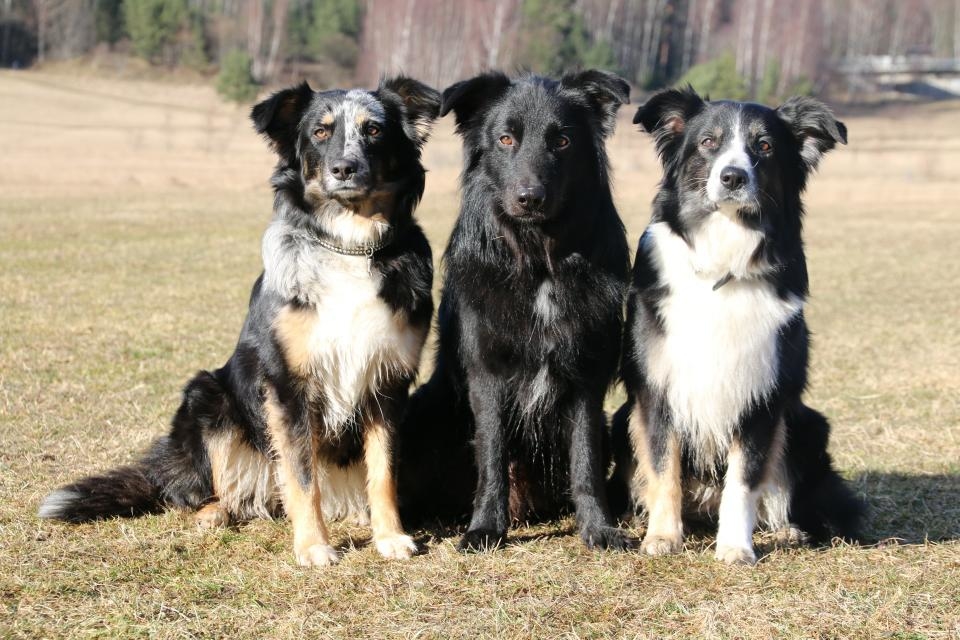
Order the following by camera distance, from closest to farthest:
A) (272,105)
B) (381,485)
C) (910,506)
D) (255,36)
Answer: (272,105)
(381,485)
(910,506)
(255,36)

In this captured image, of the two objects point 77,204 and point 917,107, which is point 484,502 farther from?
point 917,107

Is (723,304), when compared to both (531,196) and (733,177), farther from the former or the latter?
(531,196)

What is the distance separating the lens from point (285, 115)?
15.3 ft

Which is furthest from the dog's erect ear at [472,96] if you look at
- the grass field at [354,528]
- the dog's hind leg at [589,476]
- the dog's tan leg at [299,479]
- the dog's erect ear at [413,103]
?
the dog's tan leg at [299,479]

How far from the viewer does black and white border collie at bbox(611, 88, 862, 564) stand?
430cm

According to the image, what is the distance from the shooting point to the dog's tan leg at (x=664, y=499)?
4.45 m

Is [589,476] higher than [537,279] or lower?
lower

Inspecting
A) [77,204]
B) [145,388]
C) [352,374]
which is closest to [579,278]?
[352,374]

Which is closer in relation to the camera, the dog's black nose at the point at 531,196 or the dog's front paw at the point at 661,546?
the dog's black nose at the point at 531,196

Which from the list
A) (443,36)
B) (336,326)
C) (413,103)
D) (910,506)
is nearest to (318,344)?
(336,326)

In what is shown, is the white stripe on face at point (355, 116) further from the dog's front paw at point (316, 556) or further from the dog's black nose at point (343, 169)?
the dog's front paw at point (316, 556)

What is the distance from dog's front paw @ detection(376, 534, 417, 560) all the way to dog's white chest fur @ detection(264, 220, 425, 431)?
65cm

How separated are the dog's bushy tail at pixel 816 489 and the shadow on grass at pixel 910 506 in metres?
0.16

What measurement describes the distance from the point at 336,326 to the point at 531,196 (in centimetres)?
106
